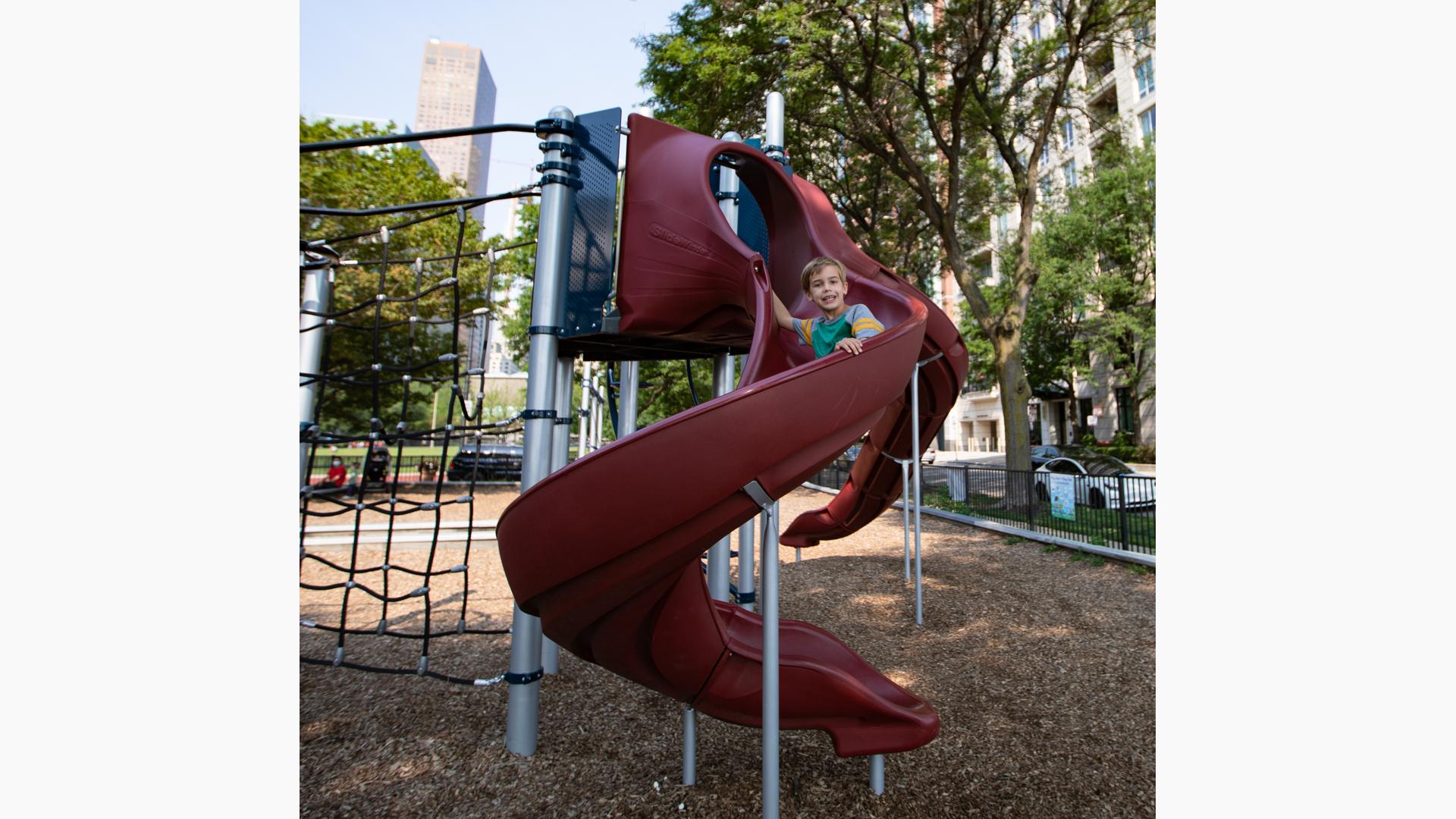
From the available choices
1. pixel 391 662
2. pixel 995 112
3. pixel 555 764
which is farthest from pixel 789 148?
pixel 555 764

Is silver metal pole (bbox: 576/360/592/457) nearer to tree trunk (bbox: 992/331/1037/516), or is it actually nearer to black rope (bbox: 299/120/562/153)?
black rope (bbox: 299/120/562/153)

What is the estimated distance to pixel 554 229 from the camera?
3.81m

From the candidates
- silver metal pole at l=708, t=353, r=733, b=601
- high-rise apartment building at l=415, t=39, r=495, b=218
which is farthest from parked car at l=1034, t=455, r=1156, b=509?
high-rise apartment building at l=415, t=39, r=495, b=218

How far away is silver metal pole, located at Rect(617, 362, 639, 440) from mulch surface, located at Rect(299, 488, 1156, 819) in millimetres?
1813

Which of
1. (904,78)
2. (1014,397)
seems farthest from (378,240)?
(1014,397)

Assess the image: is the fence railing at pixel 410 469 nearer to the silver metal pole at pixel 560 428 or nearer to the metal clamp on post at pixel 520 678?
the silver metal pole at pixel 560 428

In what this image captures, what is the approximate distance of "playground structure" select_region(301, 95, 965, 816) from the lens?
2.08 meters

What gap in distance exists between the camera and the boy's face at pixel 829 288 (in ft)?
9.25

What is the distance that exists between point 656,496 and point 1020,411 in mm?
11994

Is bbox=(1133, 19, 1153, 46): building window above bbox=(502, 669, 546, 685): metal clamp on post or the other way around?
above

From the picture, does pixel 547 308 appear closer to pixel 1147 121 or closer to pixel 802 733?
pixel 802 733

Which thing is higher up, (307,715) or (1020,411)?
(1020,411)

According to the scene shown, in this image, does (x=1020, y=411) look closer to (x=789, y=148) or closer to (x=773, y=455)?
(x=789, y=148)

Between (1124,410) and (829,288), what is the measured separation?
102 ft
